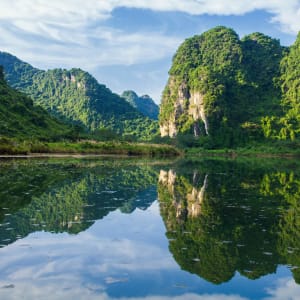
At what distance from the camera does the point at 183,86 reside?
161 metres

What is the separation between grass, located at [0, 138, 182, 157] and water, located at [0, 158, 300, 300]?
35263 mm

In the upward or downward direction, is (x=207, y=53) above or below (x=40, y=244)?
above

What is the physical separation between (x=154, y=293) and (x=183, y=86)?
15691cm

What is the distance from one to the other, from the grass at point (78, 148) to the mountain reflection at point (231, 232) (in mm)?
36131

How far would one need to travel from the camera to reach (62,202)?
15609mm

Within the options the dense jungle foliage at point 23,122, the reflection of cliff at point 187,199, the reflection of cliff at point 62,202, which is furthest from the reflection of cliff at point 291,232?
the dense jungle foliage at point 23,122

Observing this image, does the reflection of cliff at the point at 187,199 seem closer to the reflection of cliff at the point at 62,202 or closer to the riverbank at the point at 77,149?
the reflection of cliff at the point at 62,202

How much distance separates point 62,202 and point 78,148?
46.9m

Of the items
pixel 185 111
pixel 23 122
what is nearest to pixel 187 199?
pixel 23 122

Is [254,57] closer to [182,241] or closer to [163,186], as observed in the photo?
[163,186]

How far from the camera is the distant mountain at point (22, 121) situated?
236 ft

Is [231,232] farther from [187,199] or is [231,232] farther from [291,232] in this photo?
[187,199]

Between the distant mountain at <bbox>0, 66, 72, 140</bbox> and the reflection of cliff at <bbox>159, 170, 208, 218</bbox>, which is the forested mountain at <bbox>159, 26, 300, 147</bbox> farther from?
the reflection of cliff at <bbox>159, 170, 208, 218</bbox>

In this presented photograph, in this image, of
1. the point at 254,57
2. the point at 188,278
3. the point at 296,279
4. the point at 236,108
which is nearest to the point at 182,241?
the point at 188,278
